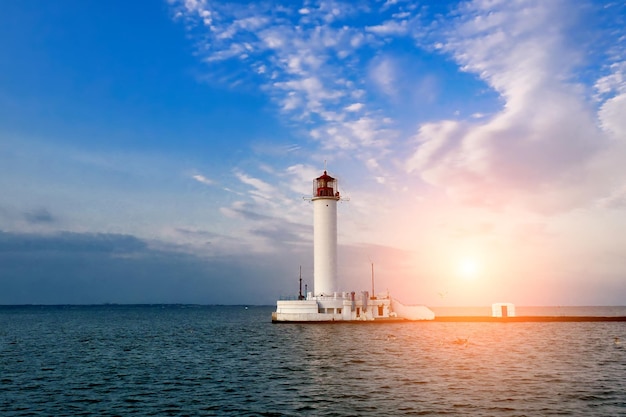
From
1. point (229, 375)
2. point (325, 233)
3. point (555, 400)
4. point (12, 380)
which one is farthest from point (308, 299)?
point (555, 400)

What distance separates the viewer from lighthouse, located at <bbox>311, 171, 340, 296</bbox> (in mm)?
91812

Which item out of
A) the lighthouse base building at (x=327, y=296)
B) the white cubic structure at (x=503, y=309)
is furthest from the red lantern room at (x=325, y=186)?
the white cubic structure at (x=503, y=309)

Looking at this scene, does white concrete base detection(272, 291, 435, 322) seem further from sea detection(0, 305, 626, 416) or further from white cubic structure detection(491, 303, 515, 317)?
white cubic structure detection(491, 303, 515, 317)

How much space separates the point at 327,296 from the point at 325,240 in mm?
9656

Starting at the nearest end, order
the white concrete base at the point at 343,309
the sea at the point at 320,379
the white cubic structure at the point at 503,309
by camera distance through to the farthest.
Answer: the sea at the point at 320,379
the white concrete base at the point at 343,309
the white cubic structure at the point at 503,309

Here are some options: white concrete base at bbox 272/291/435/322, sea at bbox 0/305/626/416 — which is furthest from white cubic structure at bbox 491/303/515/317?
sea at bbox 0/305/626/416

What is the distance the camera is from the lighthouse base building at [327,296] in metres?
90.4

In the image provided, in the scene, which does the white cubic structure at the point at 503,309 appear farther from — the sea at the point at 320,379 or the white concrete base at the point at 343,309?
the sea at the point at 320,379

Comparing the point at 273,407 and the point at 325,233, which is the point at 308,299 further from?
the point at 273,407

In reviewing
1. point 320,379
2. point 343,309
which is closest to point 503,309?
point 343,309

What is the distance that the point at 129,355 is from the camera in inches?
2418

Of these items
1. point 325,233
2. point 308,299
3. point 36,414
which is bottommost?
point 36,414

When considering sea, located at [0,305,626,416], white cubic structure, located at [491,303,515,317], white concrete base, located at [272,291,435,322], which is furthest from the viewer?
white cubic structure, located at [491,303,515,317]

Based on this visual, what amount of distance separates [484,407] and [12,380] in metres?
36.8
